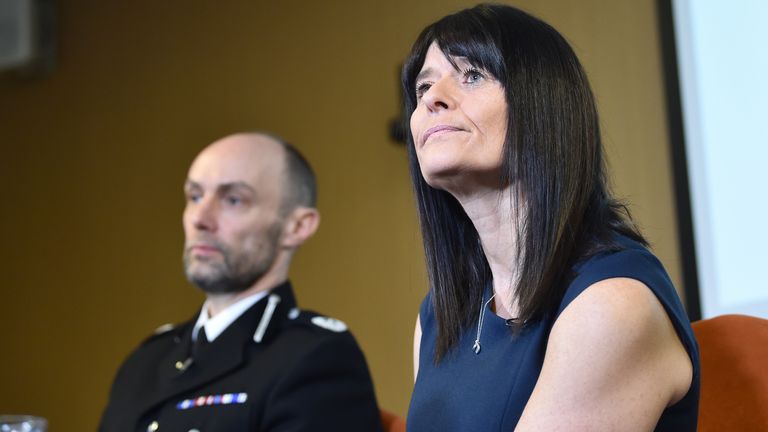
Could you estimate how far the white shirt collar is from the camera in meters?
2.33

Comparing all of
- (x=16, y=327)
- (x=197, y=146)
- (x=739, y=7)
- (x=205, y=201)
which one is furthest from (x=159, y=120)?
(x=739, y=7)

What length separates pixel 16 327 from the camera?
4.06 m

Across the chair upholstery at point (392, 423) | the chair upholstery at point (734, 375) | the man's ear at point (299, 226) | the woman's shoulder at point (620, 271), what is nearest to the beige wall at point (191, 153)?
the man's ear at point (299, 226)

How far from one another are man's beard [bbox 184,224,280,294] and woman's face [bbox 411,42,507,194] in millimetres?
1136

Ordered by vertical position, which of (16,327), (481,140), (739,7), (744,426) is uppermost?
(739,7)

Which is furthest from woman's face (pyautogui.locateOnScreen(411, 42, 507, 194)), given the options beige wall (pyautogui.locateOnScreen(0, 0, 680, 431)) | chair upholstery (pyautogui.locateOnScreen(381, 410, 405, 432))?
beige wall (pyautogui.locateOnScreen(0, 0, 680, 431))

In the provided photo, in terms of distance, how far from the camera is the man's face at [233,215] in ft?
7.87

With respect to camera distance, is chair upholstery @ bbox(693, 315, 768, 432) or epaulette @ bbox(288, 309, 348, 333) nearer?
chair upholstery @ bbox(693, 315, 768, 432)

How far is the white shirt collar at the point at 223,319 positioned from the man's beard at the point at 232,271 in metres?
0.05

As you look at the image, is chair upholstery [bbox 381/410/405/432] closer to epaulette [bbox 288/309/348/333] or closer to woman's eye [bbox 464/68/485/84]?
epaulette [bbox 288/309/348/333]

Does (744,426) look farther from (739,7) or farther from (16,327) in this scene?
(16,327)

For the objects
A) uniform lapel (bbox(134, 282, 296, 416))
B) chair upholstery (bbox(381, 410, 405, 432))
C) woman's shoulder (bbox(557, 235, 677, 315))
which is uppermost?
woman's shoulder (bbox(557, 235, 677, 315))

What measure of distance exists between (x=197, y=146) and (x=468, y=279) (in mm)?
2436

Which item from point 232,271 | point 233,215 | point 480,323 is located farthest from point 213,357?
point 480,323
